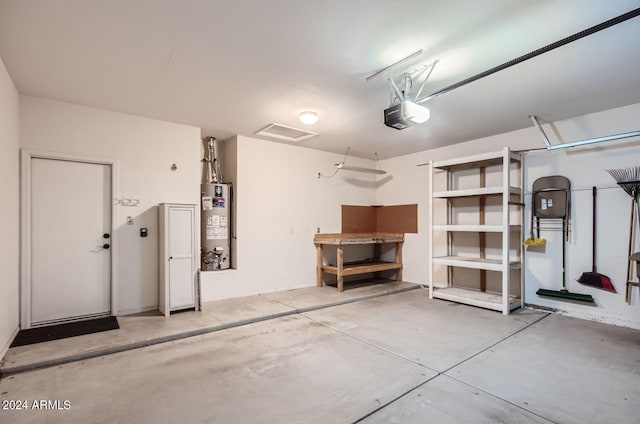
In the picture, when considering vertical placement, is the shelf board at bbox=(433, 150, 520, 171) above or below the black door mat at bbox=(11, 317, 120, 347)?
above

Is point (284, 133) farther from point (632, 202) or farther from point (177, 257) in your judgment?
point (632, 202)

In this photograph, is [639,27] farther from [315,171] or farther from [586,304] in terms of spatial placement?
[315,171]

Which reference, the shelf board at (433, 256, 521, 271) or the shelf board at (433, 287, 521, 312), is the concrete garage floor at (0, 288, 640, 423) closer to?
the shelf board at (433, 287, 521, 312)

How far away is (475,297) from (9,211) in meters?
6.18

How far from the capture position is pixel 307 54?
279cm

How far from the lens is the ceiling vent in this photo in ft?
16.0

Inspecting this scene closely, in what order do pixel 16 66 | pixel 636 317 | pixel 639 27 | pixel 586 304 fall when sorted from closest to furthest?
pixel 639 27
pixel 16 66
pixel 636 317
pixel 586 304

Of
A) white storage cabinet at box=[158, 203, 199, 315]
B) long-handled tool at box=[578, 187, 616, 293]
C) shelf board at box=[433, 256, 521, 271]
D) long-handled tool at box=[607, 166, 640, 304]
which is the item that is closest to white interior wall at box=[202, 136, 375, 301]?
white storage cabinet at box=[158, 203, 199, 315]

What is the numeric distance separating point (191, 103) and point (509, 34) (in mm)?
3504

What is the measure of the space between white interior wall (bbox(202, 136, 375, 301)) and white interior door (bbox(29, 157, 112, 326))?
4.78 feet

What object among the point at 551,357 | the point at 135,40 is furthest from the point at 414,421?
the point at 135,40

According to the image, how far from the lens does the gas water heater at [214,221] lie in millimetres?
5137

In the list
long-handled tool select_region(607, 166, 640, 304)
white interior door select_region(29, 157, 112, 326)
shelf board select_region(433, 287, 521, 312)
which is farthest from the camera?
shelf board select_region(433, 287, 521, 312)

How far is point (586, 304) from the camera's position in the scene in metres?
4.30
